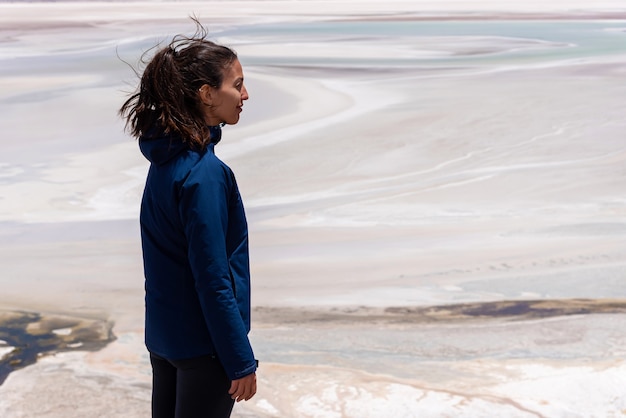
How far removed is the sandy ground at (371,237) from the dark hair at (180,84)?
5.05 feet

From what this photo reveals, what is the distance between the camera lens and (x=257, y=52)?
615 inches

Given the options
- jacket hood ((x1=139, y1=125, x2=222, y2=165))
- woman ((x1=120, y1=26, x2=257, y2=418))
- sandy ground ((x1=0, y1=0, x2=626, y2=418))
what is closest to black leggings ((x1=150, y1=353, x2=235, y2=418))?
woman ((x1=120, y1=26, x2=257, y2=418))

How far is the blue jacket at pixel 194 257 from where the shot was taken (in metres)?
1.69

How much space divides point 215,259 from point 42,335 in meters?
2.38

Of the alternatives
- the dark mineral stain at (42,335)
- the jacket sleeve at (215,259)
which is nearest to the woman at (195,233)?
the jacket sleeve at (215,259)

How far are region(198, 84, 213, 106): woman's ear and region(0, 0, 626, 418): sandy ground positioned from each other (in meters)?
1.55

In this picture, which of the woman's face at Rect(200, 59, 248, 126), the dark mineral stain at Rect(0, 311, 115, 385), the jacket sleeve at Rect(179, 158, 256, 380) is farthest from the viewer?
the dark mineral stain at Rect(0, 311, 115, 385)

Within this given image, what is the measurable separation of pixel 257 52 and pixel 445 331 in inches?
477

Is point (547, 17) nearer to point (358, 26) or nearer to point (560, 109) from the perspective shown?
point (358, 26)

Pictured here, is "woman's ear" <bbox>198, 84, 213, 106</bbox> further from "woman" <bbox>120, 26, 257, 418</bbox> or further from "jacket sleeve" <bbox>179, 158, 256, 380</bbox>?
"jacket sleeve" <bbox>179, 158, 256, 380</bbox>

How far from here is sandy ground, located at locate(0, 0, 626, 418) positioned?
3338 millimetres

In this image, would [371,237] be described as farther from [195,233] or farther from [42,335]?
[195,233]

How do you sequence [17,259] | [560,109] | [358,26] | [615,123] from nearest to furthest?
[17,259] → [615,123] → [560,109] → [358,26]

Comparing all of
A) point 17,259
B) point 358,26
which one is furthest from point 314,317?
point 358,26
